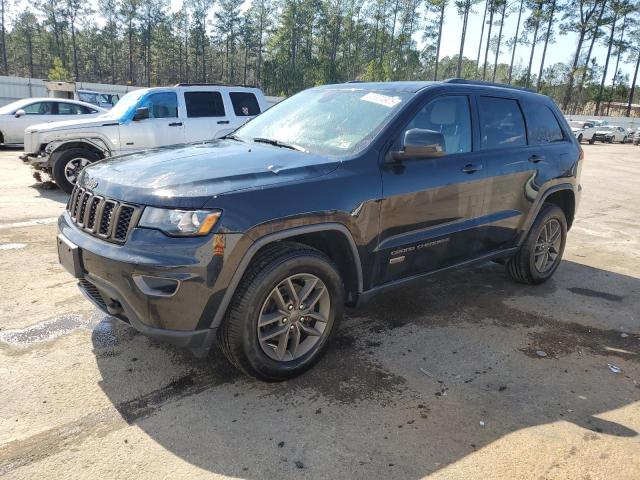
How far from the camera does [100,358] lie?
3.32 meters

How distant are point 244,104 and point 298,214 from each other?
797cm

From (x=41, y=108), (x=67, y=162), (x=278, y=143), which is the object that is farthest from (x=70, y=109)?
(x=278, y=143)

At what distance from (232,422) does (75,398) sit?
93 cm

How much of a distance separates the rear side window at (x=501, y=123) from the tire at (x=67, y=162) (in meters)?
6.92

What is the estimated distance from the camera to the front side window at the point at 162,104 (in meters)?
9.23

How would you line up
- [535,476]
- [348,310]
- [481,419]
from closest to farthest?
1. [535,476]
2. [481,419]
3. [348,310]

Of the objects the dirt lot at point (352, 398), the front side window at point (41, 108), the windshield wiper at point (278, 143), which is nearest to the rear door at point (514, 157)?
the dirt lot at point (352, 398)

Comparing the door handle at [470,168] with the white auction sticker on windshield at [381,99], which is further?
the door handle at [470,168]

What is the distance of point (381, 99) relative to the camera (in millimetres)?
3764

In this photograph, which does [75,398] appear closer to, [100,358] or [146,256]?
[100,358]

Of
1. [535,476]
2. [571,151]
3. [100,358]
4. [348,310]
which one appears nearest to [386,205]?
[348,310]

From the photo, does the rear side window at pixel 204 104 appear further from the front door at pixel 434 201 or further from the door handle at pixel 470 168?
the door handle at pixel 470 168

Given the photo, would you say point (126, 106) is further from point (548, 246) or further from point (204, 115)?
point (548, 246)

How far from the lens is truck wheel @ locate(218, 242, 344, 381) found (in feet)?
9.23
